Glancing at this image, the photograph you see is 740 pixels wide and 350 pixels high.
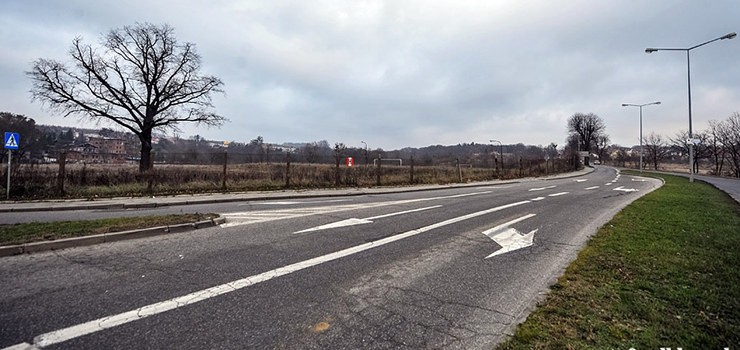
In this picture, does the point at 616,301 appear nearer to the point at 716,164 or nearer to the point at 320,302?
the point at 320,302

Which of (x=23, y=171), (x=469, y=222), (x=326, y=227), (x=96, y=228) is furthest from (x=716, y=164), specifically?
(x=23, y=171)

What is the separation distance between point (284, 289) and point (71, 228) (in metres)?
6.02

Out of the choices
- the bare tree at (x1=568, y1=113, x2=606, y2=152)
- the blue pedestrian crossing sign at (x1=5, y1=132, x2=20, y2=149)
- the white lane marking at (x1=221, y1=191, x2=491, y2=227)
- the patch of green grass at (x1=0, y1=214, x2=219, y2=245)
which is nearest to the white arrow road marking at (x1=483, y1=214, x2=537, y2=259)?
the white lane marking at (x1=221, y1=191, x2=491, y2=227)

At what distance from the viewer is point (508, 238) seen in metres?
6.84

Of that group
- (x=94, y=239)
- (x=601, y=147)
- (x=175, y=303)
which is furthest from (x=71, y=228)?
(x=601, y=147)

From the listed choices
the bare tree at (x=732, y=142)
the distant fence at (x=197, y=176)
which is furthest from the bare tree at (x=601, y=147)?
the distant fence at (x=197, y=176)

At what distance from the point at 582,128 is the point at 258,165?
90.3 m

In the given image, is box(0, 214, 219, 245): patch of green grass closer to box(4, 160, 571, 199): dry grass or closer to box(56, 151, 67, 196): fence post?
box(4, 160, 571, 199): dry grass

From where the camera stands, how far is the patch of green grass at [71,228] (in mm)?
5863

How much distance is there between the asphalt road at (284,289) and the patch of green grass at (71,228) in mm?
776

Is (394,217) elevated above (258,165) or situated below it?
below

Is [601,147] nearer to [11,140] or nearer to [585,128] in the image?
[585,128]

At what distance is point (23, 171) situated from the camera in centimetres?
1524

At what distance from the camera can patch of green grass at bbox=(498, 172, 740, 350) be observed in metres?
2.76
